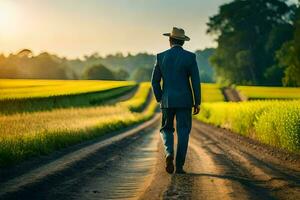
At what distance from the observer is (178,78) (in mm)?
9664

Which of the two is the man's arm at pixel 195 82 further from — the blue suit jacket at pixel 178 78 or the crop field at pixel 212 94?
the crop field at pixel 212 94

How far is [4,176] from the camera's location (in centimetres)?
905

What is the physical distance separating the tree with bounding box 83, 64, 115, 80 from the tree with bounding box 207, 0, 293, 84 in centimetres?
7386

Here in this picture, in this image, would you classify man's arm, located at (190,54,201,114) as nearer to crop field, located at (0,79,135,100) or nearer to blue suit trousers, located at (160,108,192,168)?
blue suit trousers, located at (160,108,192,168)

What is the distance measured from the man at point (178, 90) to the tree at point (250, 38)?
89.3 m

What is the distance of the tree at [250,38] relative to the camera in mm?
99250

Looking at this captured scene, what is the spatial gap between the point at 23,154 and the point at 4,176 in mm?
3503

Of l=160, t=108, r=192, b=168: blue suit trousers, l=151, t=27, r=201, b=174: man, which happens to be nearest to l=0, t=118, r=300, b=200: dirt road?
l=160, t=108, r=192, b=168: blue suit trousers

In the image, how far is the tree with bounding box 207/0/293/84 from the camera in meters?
99.2

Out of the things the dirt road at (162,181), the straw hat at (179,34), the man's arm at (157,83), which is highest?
the straw hat at (179,34)

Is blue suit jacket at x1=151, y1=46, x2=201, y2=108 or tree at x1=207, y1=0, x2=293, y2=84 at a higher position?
tree at x1=207, y1=0, x2=293, y2=84

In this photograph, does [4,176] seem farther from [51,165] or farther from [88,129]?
[88,129]

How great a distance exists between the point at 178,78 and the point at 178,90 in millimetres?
222

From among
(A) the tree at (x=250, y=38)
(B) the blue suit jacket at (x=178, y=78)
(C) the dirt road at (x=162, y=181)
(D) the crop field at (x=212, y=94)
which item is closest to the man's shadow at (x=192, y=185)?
(C) the dirt road at (x=162, y=181)
